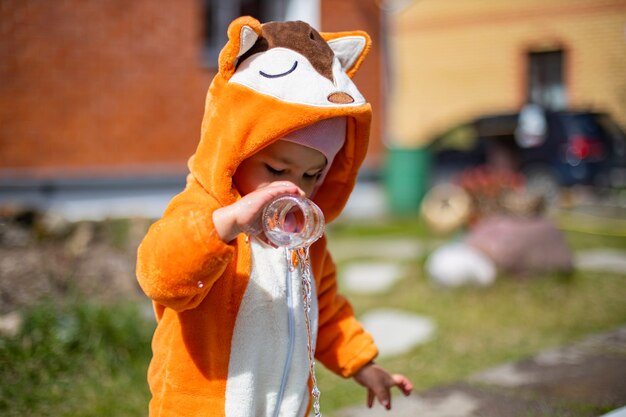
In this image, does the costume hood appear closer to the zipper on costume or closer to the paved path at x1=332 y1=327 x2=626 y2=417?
the zipper on costume

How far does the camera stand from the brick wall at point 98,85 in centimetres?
693

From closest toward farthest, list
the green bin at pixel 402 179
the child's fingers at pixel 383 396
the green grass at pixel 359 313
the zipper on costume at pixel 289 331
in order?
the zipper on costume at pixel 289 331 < the child's fingers at pixel 383 396 < the green grass at pixel 359 313 < the green bin at pixel 402 179

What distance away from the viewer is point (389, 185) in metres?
10.9

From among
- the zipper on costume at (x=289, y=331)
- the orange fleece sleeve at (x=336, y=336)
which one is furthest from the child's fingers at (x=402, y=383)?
the zipper on costume at (x=289, y=331)

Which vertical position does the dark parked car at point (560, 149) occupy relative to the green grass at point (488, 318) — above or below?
above

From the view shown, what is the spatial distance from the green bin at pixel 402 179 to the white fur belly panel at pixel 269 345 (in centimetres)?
900

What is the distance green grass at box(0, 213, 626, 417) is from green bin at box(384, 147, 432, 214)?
515 centimetres

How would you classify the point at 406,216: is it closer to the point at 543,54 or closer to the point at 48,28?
the point at 48,28

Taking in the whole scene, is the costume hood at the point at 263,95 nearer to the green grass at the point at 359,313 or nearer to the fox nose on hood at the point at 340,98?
the fox nose on hood at the point at 340,98

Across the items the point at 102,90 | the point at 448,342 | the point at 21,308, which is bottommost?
the point at 448,342

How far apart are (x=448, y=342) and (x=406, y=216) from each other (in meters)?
6.64

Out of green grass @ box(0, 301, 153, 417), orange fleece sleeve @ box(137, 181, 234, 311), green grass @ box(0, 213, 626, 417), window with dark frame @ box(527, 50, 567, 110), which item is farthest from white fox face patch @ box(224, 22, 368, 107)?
window with dark frame @ box(527, 50, 567, 110)

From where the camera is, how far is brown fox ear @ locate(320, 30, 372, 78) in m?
2.08

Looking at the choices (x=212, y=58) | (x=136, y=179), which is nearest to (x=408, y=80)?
(x=212, y=58)
